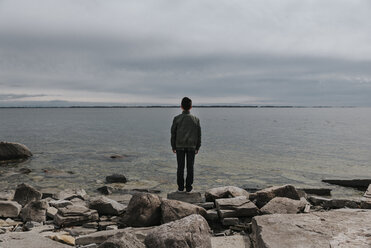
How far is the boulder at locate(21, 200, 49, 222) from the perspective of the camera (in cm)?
810

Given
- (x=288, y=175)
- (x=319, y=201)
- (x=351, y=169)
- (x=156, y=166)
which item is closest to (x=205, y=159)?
(x=156, y=166)

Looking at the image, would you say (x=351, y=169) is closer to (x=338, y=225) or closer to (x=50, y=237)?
(x=338, y=225)

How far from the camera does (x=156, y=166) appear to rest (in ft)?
68.3

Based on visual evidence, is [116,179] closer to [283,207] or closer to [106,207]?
[106,207]

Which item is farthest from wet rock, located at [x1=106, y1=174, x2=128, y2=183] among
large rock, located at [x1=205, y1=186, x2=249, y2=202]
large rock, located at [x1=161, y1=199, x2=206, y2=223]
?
large rock, located at [x1=161, y1=199, x2=206, y2=223]

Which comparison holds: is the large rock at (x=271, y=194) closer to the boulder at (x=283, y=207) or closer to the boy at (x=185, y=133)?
the boulder at (x=283, y=207)

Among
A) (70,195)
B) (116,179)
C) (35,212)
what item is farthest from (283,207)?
(116,179)

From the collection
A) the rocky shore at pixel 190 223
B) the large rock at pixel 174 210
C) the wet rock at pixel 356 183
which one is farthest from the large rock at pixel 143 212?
the wet rock at pixel 356 183

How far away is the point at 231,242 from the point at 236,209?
58.8 inches

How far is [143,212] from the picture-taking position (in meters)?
7.50

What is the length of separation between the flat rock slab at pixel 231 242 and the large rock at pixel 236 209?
3.38 feet

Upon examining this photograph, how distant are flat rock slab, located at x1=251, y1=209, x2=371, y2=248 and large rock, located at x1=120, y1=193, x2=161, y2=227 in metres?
2.37

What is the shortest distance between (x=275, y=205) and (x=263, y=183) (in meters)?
8.35

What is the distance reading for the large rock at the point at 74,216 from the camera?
7.63 m
